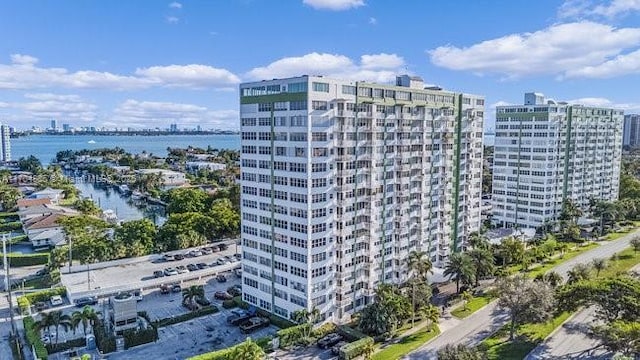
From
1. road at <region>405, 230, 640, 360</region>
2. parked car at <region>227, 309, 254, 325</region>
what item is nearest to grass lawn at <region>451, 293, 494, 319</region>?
road at <region>405, 230, 640, 360</region>

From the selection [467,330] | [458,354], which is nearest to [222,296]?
[467,330]

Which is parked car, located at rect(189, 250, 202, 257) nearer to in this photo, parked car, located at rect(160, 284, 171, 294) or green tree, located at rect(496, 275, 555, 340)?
parked car, located at rect(160, 284, 171, 294)

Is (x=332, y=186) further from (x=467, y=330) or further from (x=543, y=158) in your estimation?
(x=543, y=158)

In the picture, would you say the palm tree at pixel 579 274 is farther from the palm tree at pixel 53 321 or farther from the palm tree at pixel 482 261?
the palm tree at pixel 53 321

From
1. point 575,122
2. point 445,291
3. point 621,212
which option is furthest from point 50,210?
point 621,212

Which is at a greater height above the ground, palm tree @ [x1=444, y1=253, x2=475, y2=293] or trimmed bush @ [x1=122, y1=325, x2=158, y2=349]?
palm tree @ [x1=444, y1=253, x2=475, y2=293]

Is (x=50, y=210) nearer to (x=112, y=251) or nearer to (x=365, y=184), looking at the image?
(x=112, y=251)
